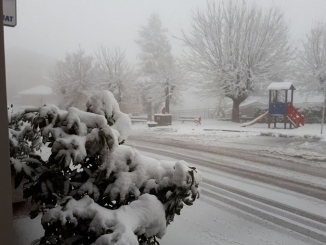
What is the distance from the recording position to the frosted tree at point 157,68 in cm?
339

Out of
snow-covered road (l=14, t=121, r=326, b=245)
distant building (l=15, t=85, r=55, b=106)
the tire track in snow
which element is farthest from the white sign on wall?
the tire track in snow

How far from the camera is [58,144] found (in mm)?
1011

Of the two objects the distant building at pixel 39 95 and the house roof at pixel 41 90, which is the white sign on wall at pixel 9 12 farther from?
the house roof at pixel 41 90

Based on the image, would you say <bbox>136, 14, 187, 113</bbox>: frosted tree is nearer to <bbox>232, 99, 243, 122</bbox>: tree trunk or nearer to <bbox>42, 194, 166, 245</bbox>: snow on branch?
<bbox>232, 99, 243, 122</bbox>: tree trunk

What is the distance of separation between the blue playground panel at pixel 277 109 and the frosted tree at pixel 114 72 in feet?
7.85

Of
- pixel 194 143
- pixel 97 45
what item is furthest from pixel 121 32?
pixel 194 143

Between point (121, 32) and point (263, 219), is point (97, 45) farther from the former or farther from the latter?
point (263, 219)

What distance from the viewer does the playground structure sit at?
158 inches

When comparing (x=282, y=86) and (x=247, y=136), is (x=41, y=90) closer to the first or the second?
(x=247, y=136)

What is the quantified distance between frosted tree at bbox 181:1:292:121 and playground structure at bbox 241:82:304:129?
0.28 meters

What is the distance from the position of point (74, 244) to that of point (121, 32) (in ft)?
8.22

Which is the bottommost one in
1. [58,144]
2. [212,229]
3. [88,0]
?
[212,229]

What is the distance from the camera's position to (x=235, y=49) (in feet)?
17.5

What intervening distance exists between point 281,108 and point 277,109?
15 centimetres
